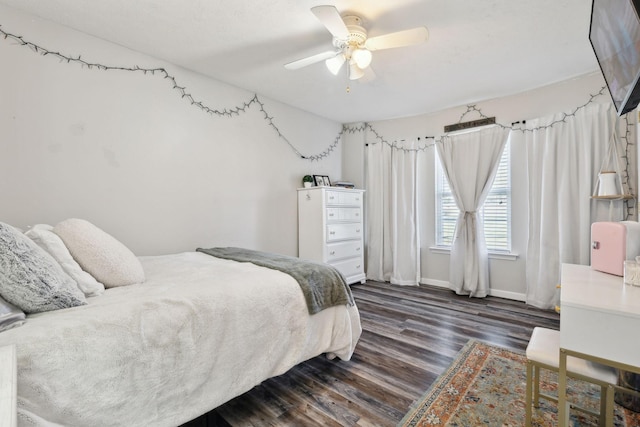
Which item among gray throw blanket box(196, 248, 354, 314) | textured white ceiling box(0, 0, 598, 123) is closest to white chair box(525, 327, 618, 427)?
gray throw blanket box(196, 248, 354, 314)

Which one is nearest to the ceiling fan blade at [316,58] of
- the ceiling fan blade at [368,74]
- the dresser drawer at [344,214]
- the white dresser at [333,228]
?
the ceiling fan blade at [368,74]

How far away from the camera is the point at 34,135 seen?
207cm

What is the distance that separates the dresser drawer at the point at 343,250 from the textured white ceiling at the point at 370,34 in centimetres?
189

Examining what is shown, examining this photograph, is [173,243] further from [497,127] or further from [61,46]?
[497,127]

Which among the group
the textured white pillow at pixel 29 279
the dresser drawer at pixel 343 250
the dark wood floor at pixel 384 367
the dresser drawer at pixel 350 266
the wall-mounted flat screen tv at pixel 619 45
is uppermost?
the wall-mounted flat screen tv at pixel 619 45

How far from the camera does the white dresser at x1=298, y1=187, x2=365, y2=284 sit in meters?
3.62

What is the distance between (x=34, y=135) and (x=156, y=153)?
31.5 inches

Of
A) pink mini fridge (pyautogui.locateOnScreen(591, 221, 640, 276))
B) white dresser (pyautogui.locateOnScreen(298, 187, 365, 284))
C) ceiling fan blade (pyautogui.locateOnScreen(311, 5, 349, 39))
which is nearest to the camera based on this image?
pink mini fridge (pyautogui.locateOnScreen(591, 221, 640, 276))

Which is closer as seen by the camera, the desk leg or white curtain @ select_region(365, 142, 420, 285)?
the desk leg

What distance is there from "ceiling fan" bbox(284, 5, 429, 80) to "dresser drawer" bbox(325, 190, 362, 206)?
1.66 m

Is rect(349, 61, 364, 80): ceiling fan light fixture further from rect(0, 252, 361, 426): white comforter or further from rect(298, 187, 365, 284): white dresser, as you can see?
rect(0, 252, 361, 426): white comforter

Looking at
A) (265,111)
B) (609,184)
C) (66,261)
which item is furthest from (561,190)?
(66,261)

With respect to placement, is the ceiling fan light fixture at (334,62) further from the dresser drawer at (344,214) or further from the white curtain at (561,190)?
the white curtain at (561,190)

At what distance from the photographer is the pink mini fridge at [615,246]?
1380 millimetres
